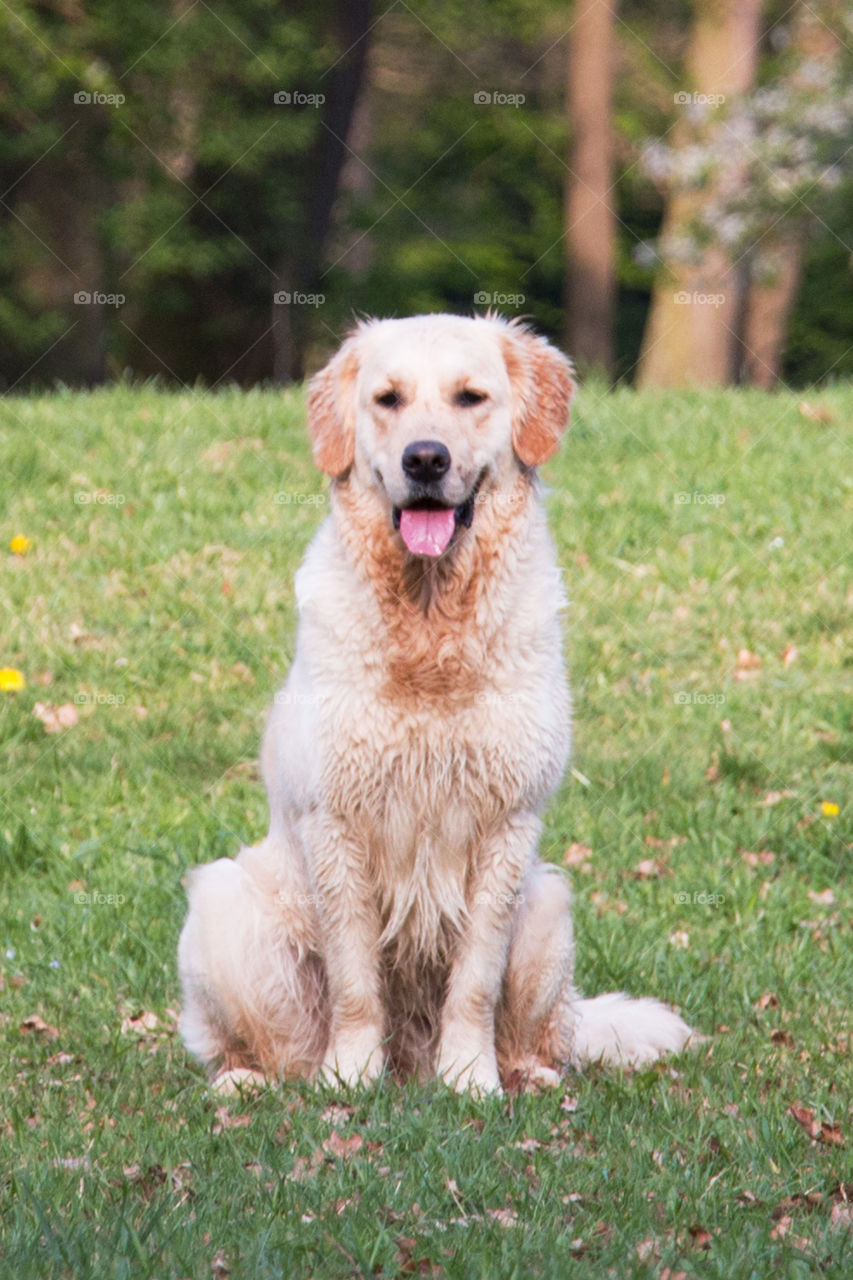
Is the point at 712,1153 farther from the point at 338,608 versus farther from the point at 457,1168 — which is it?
the point at 338,608

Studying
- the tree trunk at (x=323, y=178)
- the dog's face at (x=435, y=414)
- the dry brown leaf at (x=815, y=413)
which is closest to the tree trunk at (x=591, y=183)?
the tree trunk at (x=323, y=178)

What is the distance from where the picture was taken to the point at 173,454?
9898mm

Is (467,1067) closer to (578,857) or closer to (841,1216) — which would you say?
(841,1216)

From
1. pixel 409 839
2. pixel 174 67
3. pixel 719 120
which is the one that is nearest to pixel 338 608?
pixel 409 839

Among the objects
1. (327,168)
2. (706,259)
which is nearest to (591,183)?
(706,259)

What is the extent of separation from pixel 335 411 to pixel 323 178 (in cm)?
1312

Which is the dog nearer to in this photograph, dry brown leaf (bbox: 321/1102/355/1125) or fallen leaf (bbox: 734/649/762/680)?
dry brown leaf (bbox: 321/1102/355/1125)

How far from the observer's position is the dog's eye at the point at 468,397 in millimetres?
4434

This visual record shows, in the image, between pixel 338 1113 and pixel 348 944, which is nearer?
pixel 338 1113

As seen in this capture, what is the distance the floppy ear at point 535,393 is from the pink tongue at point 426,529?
0.31 meters

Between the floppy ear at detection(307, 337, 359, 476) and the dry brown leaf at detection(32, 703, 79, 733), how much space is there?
10.6ft

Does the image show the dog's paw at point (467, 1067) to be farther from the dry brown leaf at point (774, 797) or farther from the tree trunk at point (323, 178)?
the tree trunk at point (323, 178)

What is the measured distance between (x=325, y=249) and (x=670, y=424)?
810 centimetres

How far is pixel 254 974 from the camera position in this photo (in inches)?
182
